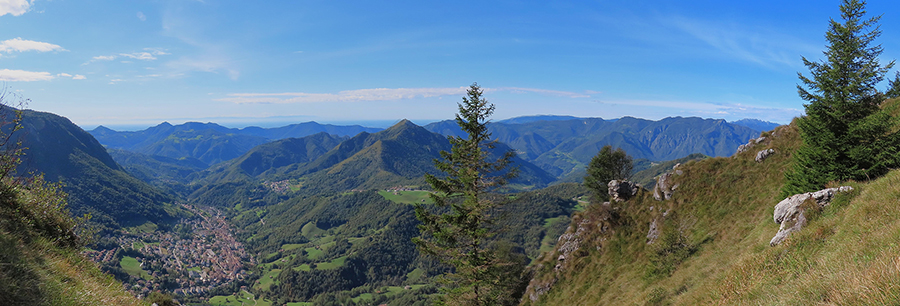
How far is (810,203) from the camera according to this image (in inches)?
573

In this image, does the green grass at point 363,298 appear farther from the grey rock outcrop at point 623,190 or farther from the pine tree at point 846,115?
the pine tree at point 846,115

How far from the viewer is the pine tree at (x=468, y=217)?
2289cm

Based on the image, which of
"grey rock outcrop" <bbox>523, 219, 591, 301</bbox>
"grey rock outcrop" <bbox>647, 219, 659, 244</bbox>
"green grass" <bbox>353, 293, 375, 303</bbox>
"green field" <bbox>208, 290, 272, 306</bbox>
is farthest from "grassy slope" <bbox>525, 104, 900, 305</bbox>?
"green field" <bbox>208, 290, 272, 306</bbox>

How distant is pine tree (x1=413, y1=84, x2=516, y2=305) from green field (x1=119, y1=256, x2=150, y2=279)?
747ft

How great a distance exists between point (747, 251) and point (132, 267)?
26768 cm

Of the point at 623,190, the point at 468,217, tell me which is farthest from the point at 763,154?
the point at 468,217

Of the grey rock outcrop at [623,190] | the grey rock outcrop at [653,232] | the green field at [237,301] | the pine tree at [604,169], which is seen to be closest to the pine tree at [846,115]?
the grey rock outcrop at [653,232]

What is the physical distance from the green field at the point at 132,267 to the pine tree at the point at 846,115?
819 feet

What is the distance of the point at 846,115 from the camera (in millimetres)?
20109

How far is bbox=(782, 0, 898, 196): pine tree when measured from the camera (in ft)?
61.2

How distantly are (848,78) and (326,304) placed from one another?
644 feet

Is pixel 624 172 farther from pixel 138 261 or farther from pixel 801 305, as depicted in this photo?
pixel 138 261

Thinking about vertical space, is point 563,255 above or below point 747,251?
Answer: below

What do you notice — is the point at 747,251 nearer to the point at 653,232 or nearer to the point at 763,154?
the point at 653,232
